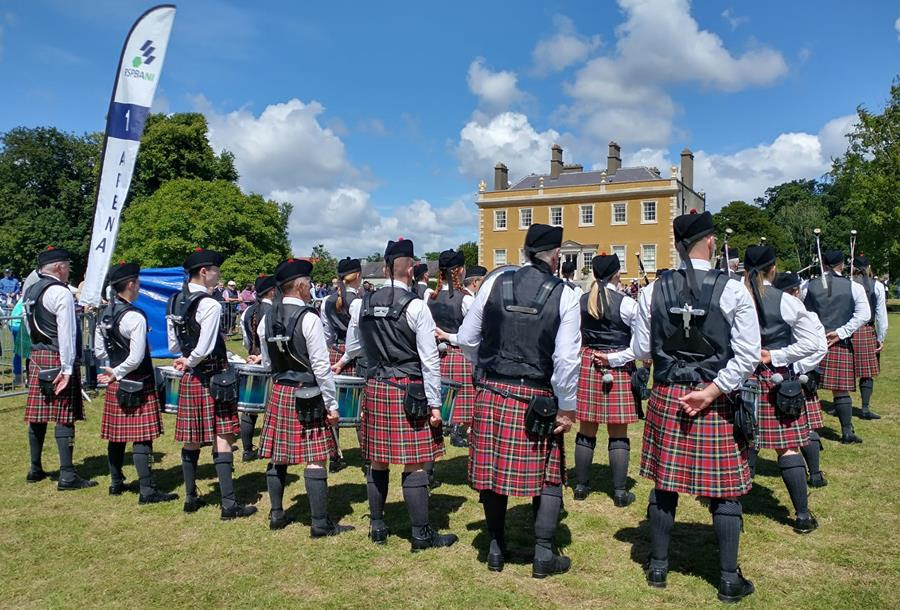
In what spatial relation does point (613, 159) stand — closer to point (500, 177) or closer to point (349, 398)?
point (500, 177)

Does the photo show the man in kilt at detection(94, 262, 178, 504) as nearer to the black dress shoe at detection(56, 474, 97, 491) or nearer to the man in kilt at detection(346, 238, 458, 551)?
the black dress shoe at detection(56, 474, 97, 491)

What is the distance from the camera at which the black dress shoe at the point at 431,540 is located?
4312 mm

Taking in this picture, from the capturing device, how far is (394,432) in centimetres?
423

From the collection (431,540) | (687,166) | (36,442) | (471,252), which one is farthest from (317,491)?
(471,252)

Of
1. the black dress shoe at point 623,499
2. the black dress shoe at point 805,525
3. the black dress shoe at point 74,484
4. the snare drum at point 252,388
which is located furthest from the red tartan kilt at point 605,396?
the black dress shoe at point 74,484

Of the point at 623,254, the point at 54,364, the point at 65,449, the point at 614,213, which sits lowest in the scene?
the point at 65,449

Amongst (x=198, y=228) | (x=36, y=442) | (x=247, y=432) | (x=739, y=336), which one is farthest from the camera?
(x=198, y=228)

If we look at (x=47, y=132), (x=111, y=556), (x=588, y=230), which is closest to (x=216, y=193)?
(x=47, y=132)

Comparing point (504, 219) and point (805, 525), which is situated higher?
point (504, 219)

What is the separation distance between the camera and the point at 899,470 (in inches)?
233

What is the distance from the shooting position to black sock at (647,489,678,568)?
12.1ft

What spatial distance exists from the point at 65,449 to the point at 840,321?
7994mm

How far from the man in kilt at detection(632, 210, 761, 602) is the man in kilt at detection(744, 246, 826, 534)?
1.13m

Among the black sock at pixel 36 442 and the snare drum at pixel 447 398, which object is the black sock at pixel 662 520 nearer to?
the snare drum at pixel 447 398
